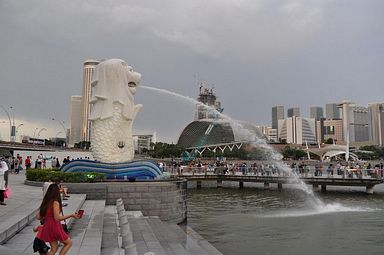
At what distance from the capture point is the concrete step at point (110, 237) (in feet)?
26.0

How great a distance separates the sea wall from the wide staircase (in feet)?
1.69

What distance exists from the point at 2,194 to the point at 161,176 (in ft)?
25.9

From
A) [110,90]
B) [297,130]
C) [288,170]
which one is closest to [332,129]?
[297,130]

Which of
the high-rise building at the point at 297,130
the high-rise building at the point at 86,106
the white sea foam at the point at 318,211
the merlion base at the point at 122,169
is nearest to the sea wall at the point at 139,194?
the merlion base at the point at 122,169

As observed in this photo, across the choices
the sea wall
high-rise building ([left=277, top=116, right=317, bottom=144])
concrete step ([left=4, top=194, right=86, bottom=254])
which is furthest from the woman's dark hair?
high-rise building ([left=277, top=116, right=317, bottom=144])

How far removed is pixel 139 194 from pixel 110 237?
571 centimetres

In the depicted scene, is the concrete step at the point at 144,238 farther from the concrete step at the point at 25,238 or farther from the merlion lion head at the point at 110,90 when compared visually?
the merlion lion head at the point at 110,90

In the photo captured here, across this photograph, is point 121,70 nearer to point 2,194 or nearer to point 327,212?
point 2,194

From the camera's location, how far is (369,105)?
19288cm

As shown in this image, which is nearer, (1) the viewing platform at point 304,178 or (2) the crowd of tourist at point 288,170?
(1) the viewing platform at point 304,178

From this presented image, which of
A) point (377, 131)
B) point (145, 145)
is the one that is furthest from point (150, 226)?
point (377, 131)

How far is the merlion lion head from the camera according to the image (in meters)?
18.1

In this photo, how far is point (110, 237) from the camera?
9.09 m

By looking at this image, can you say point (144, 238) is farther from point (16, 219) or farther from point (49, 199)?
point (49, 199)
